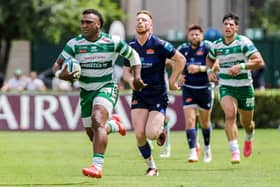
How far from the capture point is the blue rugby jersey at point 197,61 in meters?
19.5

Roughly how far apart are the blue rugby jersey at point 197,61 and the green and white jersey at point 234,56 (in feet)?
3.61

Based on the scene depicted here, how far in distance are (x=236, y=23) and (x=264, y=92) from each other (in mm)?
14050

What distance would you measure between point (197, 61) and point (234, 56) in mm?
1705

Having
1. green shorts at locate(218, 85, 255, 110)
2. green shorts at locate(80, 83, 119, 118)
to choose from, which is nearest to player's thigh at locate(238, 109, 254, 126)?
green shorts at locate(218, 85, 255, 110)

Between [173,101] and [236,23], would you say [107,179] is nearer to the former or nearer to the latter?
[236,23]

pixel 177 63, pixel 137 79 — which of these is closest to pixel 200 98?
pixel 177 63

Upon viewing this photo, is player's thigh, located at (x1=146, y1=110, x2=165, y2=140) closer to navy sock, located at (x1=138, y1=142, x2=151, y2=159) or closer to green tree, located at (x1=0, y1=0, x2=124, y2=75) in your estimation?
navy sock, located at (x1=138, y1=142, x2=151, y2=159)

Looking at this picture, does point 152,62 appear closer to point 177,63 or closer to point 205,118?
point 177,63

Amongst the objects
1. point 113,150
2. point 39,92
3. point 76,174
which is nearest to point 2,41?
point 39,92

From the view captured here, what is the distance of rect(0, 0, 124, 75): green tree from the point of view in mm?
42312

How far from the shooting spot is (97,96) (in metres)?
14.9

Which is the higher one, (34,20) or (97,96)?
(34,20)

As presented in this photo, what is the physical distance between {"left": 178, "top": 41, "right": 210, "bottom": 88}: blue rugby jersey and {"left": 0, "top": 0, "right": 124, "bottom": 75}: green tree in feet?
76.2

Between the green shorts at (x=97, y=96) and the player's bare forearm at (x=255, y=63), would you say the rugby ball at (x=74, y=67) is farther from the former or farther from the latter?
the player's bare forearm at (x=255, y=63)
